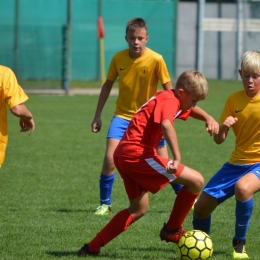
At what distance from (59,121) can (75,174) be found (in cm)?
653

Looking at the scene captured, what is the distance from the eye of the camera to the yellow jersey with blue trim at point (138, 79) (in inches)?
275

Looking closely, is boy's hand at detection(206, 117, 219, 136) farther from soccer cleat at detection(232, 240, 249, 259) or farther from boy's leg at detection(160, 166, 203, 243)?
soccer cleat at detection(232, 240, 249, 259)

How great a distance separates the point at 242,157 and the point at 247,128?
0.74 feet

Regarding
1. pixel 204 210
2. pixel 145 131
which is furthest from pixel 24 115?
pixel 204 210

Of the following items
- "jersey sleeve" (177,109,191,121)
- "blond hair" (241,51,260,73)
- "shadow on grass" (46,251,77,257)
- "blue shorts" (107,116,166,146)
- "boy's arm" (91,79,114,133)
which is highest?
"blond hair" (241,51,260,73)

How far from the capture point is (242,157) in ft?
17.6

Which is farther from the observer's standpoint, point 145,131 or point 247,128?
point 247,128

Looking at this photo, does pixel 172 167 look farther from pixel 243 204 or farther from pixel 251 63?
pixel 251 63

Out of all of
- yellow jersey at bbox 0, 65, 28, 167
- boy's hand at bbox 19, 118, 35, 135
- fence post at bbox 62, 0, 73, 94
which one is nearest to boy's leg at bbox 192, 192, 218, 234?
boy's hand at bbox 19, 118, 35, 135

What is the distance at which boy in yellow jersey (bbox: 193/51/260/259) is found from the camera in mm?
5207

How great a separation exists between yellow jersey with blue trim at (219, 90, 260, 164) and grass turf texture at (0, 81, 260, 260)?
75cm

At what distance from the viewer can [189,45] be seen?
98.0 feet

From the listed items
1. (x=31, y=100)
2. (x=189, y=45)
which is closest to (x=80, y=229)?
(x=31, y=100)

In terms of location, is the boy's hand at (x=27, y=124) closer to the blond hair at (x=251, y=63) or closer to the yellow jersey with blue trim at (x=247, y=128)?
the yellow jersey with blue trim at (x=247, y=128)
